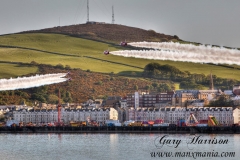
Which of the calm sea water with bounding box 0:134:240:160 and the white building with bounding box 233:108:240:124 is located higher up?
the white building with bounding box 233:108:240:124

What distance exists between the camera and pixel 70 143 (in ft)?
433

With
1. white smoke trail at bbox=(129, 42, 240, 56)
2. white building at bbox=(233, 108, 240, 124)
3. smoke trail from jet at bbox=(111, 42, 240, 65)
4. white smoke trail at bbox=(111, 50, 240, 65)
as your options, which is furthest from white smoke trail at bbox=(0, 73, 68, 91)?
white building at bbox=(233, 108, 240, 124)

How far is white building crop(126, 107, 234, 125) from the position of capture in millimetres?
188875

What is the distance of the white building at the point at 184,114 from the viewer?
18888 centimetres

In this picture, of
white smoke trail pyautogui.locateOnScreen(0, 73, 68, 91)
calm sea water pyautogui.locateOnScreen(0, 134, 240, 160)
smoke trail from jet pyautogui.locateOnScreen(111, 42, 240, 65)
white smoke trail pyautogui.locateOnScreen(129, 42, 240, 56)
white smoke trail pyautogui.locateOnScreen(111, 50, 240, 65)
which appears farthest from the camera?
white smoke trail pyautogui.locateOnScreen(0, 73, 68, 91)

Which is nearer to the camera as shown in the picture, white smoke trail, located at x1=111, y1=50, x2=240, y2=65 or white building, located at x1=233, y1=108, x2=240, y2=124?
white smoke trail, located at x1=111, y1=50, x2=240, y2=65

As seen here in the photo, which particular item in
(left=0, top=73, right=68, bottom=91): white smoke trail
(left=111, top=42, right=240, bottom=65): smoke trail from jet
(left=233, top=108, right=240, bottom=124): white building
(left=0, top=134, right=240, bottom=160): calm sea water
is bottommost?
(left=0, top=134, right=240, bottom=160): calm sea water

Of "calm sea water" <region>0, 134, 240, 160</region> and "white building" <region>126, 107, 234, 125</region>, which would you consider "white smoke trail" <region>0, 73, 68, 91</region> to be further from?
"white building" <region>126, 107, 234, 125</region>

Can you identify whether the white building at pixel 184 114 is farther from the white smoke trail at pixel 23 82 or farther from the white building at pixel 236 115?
the white smoke trail at pixel 23 82

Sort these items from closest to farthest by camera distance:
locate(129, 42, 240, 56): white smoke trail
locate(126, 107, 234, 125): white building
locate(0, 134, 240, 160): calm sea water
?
locate(0, 134, 240, 160): calm sea water < locate(129, 42, 240, 56): white smoke trail < locate(126, 107, 234, 125): white building

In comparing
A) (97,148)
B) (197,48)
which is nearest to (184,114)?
(197,48)

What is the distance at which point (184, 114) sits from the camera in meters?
192

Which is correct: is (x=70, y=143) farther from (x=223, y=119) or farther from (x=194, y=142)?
(x=223, y=119)

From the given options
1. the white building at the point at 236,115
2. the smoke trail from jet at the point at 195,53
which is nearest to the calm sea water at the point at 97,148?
Result: the smoke trail from jet at the point at 195,53
